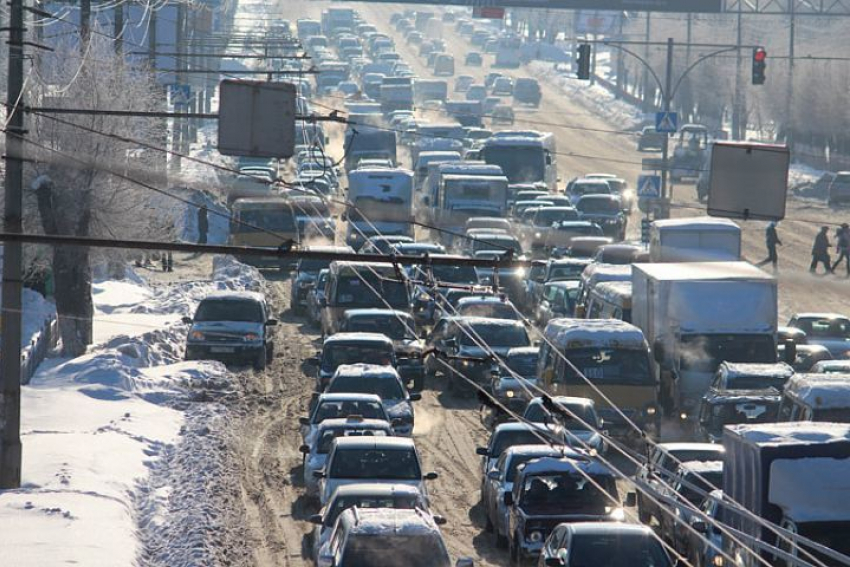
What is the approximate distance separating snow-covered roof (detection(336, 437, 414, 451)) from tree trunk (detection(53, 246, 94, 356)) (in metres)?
13.2

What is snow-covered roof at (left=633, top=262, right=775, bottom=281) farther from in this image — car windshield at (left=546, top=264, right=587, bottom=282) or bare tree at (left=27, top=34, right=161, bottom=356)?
bare tree at (left=27, top=34, right=161, bottom=356)

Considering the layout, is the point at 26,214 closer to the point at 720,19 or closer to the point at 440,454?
the point at 440,454

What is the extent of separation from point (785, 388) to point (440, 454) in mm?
5282

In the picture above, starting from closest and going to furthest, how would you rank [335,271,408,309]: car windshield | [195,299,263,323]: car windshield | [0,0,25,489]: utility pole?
[0,0,25,489]: utility pole → [195,299,263,323]: car windshield → [335,271,408,309]: car windshield

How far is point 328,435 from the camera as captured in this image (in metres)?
23.4

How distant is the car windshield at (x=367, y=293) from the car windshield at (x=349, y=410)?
11.3 metres

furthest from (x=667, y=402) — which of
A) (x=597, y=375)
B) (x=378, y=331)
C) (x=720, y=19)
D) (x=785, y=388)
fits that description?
(x=720, y=19)

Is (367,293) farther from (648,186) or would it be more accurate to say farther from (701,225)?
(648,186)

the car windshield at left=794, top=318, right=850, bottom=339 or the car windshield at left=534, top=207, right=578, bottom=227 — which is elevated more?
the car windshield at left=534, top=207, right=578, bottom=227

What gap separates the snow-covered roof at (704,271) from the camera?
29.2 metres

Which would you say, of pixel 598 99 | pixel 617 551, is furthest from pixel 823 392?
pixel 598 99

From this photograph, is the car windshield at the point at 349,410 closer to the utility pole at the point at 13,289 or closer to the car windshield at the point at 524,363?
the utility pole at the point at 13,289

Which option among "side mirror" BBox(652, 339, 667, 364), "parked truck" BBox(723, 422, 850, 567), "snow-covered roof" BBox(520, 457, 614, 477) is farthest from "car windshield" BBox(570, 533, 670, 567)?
"side mirror" BBox(652, 339, 667, 364)

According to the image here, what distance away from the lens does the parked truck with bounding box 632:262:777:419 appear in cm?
2864
